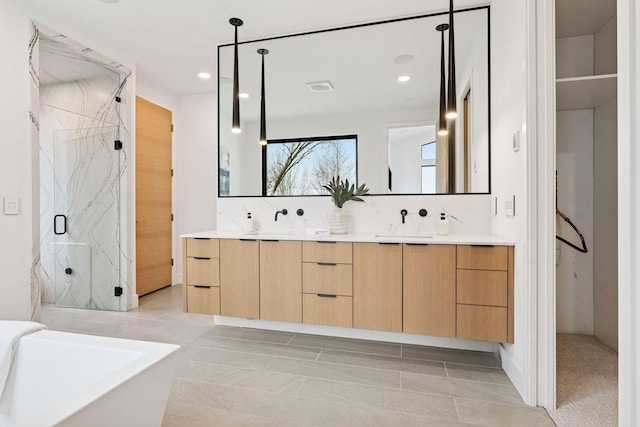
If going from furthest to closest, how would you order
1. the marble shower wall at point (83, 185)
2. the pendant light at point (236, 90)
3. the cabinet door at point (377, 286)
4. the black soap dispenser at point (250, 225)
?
the marble shower wall at point (83, 185)
the black soap dispenser at point (250, 225)
the pendant light at point (236, 90)
the cabinet door at point (377, 286)

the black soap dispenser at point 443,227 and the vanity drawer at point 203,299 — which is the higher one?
the black soap dispenser at point 443,227

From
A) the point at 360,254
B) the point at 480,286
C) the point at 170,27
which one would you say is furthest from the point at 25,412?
the point at 170,27

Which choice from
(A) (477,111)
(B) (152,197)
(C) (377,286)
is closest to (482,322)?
(C) (377,286)

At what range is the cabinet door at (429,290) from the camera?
2.25 metres

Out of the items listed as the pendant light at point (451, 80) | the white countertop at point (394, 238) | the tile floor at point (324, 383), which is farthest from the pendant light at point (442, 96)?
the tile floor at point (324, 383)

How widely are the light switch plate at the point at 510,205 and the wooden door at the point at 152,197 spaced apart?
392cm

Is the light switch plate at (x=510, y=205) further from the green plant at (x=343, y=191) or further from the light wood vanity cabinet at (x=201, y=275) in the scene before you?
the light wood vanity cabinet at (x=201, y=275)

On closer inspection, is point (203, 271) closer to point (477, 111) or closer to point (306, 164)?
point (306, 164)

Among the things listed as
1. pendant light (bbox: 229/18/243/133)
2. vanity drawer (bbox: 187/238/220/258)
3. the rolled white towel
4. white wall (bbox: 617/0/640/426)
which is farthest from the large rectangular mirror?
the rolled white towel

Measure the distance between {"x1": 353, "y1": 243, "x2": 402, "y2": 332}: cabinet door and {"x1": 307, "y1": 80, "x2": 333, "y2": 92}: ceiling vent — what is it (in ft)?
5.06

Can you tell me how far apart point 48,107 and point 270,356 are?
3703 mm

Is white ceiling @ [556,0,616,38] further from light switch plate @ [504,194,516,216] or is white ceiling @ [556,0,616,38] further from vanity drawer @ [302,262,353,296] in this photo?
vanity drawer @ [302,262,353,296]

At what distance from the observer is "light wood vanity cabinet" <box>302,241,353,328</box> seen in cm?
247

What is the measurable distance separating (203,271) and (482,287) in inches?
84.9
